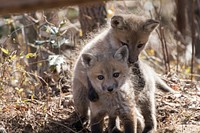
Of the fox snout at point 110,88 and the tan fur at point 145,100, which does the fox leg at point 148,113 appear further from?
the fox snout at point 110,88

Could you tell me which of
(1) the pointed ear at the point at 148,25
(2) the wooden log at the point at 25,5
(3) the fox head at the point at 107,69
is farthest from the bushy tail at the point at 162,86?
(2) the wooden log at the point at 25,5

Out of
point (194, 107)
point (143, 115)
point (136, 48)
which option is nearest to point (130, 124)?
point (143, 115)

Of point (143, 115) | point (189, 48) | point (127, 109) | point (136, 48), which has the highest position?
point (136, 48)

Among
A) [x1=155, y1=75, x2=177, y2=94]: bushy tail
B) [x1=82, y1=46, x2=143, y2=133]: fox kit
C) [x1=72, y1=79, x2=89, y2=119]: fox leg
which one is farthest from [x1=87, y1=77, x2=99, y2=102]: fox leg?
[x1=155, y1=75, x2=177, y2=94]: bushy tail

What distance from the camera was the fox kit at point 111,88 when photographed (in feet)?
14.9

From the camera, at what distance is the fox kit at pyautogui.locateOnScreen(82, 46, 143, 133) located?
4.54 metres

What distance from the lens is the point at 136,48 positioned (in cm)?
532

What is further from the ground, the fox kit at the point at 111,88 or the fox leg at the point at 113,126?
the fox kit at the point at 111,88

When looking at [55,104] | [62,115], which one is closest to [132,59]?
[62,115]

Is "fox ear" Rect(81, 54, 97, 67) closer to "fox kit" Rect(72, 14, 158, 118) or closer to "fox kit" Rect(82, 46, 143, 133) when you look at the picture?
"fox kit" Rect(82, 46, 143, 133)

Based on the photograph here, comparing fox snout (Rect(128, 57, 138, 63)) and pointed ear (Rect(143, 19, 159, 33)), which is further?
pointed ear (Rect(143, 19, 159, 33))

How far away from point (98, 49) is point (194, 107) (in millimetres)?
1537

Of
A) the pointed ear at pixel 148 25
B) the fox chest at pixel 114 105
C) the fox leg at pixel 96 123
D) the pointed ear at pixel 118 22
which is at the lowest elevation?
the fox leg at pixel 96 123

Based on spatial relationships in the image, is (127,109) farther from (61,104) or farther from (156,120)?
(61,104)
